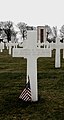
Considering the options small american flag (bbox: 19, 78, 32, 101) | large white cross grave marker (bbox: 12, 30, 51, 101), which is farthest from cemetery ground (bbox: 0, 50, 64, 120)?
large white cross grave marker (bbox: 12, 30, 51, 101)

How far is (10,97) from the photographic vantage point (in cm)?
715

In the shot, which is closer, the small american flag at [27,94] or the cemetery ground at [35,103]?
the cemetery ground at [35,103]

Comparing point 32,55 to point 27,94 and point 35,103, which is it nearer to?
point 27,94

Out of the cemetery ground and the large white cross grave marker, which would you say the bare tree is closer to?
the cemetery ground

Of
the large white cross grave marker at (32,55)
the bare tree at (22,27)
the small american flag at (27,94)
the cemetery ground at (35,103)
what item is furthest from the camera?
the bare tree at (22,27)

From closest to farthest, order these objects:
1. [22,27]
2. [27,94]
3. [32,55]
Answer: [27,94], [32,55], [22,27]

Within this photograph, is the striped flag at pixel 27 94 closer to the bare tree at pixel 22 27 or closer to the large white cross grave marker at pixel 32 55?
the large white cross grave marker at pixel 32 55

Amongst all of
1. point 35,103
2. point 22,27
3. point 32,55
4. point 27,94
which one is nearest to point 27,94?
point 27,94

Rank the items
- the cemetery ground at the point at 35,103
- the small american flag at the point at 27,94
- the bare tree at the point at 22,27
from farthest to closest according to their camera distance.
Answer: the bare tree at the point at 22,27 → the small american flag at the point at 27,94 → the cemetery ground at the point at 35,103

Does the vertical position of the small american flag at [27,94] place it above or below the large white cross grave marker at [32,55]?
below

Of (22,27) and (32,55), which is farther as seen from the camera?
(22,27)

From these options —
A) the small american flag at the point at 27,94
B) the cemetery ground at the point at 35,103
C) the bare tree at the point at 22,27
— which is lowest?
the bare tree at the point at 22,27

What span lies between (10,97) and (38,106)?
958 mm

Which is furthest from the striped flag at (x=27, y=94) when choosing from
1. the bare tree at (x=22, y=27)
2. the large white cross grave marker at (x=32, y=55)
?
the bare tree at (x=22, y=27)
